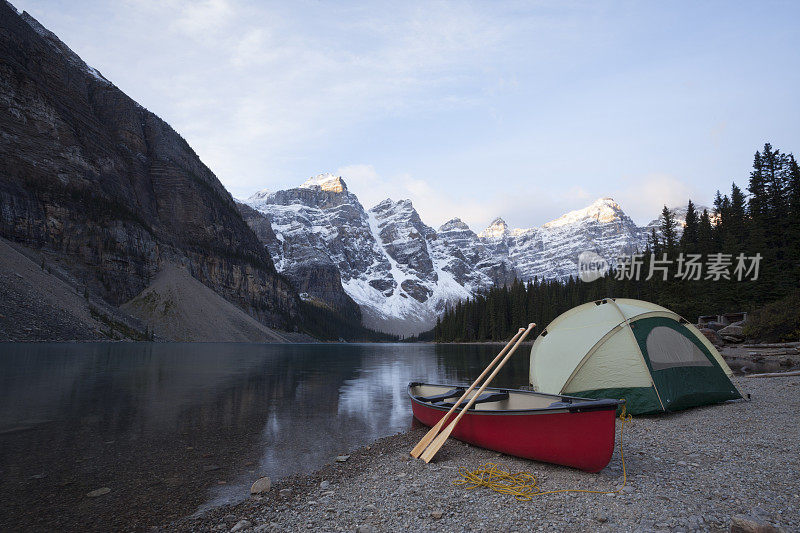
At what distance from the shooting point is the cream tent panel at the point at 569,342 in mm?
14741

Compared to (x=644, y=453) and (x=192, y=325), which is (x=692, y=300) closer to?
(x=644, y=453)

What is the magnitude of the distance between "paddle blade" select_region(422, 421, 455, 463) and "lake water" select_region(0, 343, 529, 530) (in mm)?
3194

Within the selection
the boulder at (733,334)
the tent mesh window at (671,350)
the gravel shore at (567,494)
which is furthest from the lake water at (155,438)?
the boulder at (733,334)

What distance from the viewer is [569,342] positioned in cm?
1559

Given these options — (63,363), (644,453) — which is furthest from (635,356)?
(63,363)

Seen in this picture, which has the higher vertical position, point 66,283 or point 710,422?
point 66,283

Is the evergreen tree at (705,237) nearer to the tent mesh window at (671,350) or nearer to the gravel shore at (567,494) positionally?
the tent mesh window at (671,350)

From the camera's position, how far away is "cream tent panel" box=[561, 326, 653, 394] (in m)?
13.8

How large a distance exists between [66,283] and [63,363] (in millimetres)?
64309

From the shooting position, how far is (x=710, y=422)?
42.1 feet

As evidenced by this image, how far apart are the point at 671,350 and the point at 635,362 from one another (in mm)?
1895

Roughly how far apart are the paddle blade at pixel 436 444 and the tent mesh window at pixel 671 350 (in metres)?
8.18

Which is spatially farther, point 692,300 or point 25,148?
point 25,148

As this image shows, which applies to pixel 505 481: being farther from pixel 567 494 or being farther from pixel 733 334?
pixel 733 334
